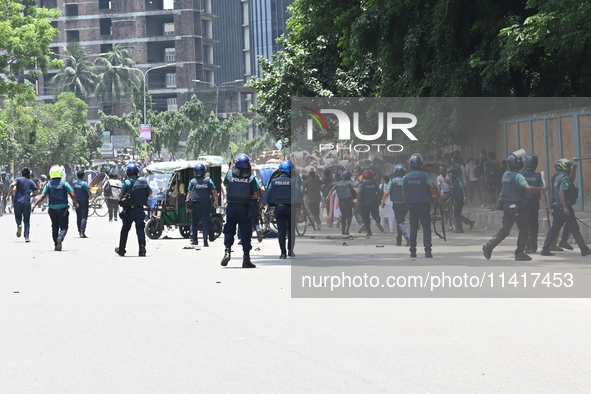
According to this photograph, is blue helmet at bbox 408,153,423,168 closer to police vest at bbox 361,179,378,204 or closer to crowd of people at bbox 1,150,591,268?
crowd of people at bbox 1,150,591,268

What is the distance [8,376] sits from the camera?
6719mm

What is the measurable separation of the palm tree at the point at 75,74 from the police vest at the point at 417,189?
85651 mm

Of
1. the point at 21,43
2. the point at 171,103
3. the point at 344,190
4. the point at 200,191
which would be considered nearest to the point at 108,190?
the point at 344,190

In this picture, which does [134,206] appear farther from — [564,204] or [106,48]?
[106,48]

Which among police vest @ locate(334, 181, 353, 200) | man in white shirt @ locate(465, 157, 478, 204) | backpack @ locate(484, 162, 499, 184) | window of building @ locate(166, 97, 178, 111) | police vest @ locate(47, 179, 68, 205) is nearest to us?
police vest @ locate(47, 179, 68, 205)

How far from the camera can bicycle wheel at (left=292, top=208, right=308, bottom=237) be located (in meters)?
23.4

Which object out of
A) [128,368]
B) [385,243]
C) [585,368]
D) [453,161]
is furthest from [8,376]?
[453,161]

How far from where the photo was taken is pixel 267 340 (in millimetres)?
8133

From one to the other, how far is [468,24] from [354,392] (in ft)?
60.4

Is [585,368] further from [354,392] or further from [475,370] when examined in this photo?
[354,392]

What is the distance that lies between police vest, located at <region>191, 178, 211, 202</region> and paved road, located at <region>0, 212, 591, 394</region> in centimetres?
638

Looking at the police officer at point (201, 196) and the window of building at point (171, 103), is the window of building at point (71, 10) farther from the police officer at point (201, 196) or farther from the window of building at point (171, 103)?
the police officer at point (201, 196)

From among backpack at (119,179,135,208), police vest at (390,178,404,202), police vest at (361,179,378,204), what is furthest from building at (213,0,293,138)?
backpack at (119,179,135,208)

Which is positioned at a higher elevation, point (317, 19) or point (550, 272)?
point (317, 19)
